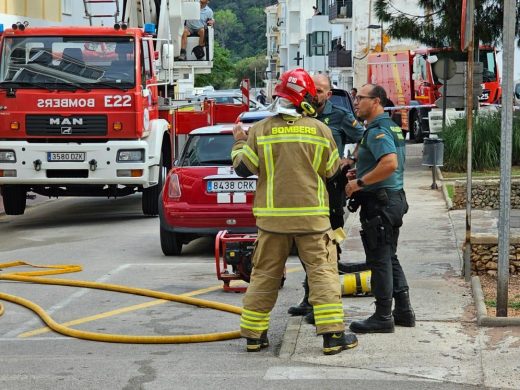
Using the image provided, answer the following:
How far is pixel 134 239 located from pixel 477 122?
427 inches

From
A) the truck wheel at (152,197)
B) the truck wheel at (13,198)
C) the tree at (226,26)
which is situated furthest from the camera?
the tree at (226,26)

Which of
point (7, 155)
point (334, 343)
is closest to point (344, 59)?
point (7, 155)

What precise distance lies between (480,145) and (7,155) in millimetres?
10186

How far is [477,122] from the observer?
24.5 m

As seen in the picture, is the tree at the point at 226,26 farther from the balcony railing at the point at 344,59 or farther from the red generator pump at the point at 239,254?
the red generator pump at the point at 239,254

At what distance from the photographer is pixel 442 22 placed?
2628 cm

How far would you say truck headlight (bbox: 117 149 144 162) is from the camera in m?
17.1

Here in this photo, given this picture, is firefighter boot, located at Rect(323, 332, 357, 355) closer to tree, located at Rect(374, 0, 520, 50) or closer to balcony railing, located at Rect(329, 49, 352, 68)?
tree, located at Rect(374, 0, 520, 50)

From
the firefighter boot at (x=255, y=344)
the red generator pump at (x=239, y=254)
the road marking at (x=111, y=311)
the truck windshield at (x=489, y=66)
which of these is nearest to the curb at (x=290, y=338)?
the firefighter boot at (x=255, y=344)

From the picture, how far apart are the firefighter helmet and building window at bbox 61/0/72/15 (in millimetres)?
28169

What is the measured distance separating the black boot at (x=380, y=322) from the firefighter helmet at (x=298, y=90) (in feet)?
4.74

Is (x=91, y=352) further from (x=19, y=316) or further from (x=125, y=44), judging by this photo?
(x=125, y=44)

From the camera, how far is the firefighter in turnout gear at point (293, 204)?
25.9ft

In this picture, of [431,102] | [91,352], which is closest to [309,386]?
[91,352]
